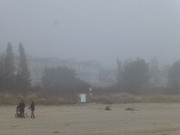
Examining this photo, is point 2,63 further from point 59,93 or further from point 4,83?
point 59,93

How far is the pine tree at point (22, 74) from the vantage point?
228ft

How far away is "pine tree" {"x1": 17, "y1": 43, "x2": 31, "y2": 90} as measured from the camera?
69.4 meters

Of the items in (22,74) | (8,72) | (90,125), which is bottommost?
(90,125)

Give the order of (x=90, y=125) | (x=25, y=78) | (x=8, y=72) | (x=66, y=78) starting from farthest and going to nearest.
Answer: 1. (x=66, y=78)
2. (x=25, y=78)
3. (x=8, y=72)
4. (x=90, y=125)

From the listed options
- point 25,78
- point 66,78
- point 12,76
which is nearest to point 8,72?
point 12,76

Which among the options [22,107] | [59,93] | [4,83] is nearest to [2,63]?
[4,83]

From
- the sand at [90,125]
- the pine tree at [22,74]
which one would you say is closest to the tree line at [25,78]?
the pine tree at [22,74]

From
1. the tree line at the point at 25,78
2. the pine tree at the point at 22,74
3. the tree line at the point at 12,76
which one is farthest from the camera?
the pine tree at the point at 22,74

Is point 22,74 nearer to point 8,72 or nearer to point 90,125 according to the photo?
point 8,72

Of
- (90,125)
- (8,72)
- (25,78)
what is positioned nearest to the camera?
(90,125)

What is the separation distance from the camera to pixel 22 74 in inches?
3056

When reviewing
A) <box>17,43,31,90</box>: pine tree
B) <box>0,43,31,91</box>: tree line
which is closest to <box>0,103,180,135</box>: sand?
<box>0,43,31,91</box>: tree line

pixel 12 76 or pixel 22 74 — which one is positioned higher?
pixel 22 74

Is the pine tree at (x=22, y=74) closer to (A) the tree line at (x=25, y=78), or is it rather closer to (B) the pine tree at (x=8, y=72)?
(A) the tree line at (x=25, y=78)
